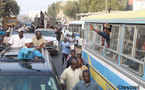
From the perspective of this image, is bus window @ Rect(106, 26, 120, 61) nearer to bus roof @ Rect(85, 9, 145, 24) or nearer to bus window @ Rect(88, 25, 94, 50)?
bus roof @ Rect(85, 9, 145, 24)

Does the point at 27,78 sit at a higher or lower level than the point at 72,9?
lower

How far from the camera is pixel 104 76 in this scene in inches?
216

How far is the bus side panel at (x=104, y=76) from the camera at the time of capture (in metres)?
4.63

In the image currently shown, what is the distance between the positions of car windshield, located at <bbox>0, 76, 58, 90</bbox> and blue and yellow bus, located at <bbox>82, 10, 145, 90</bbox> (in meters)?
1.37

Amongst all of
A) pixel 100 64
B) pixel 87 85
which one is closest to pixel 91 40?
pixel 100 64

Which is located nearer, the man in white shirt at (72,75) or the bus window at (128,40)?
the bus window at (128,40)

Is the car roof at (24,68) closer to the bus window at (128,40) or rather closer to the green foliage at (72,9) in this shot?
the bus window at (128,40)

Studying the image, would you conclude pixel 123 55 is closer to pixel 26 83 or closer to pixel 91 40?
pixel 26 83

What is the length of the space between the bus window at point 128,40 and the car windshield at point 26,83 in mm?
1625

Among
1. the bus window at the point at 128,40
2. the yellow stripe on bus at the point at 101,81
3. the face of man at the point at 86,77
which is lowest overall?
the yellow stripe on bus at the point at 101,81

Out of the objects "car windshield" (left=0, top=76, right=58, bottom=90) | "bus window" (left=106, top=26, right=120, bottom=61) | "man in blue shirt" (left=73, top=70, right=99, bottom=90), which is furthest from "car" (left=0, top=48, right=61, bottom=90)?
"bus window" (left=106, top=26, right=120, bottom=61)

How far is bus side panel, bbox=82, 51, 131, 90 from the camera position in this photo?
15.2 feet

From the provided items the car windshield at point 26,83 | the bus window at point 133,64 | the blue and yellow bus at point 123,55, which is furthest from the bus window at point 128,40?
the car windshield at point 26,83

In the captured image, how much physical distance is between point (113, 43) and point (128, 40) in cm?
88
